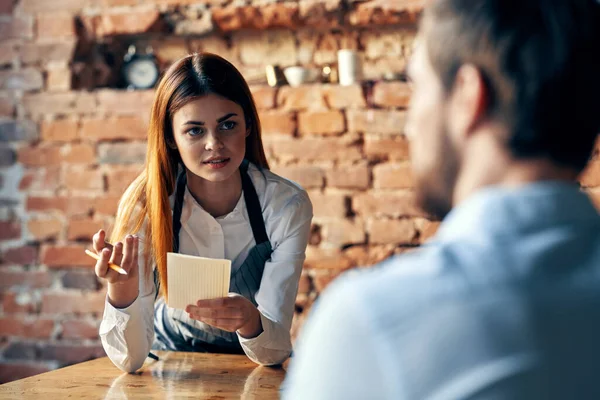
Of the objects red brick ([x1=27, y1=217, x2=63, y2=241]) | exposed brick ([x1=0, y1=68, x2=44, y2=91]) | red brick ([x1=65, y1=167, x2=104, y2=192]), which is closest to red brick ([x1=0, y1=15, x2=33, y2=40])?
exposed brick ([x1=0, y1=68, x2=44, y2=91])

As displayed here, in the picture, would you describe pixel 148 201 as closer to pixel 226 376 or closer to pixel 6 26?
pixel 226 376

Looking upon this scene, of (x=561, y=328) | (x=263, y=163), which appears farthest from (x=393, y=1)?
(x=561, y=328)

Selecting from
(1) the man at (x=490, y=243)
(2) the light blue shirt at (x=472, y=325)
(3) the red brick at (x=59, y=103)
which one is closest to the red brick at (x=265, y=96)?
(3) the red brick at (x=59, y=103)

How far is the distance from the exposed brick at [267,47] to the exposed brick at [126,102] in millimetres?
383

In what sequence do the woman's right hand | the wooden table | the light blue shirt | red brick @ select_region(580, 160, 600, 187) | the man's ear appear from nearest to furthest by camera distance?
1. the light blue shirt
2. the man's ear
3. the wooden table
4. the woman's right hand
5. red brick @ select_region(580, 160, 600, 187)

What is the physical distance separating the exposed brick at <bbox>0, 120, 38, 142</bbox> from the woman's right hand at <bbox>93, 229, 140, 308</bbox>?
4.67 ft

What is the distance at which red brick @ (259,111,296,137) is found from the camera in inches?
103

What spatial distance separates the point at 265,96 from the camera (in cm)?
262

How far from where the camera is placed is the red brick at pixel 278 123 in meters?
2.62

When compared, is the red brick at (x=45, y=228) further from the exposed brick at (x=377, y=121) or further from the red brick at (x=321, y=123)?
the exposed brick at (x=377, y=121)

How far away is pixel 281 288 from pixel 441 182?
3.63 feet

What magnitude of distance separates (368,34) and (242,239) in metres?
1.16

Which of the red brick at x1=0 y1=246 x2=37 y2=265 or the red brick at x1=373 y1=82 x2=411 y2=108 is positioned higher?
the red brick at x1=373 y1=82 x2=411 y2=108

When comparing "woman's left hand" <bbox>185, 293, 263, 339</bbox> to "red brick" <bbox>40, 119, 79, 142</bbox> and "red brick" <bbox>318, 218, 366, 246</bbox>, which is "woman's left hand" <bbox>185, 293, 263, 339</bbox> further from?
"red brick" <bbox>40, 119, 79, 142</bbox>
